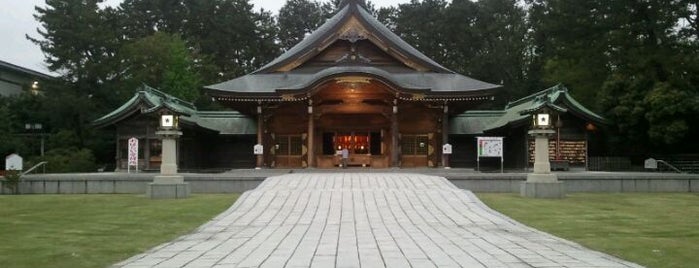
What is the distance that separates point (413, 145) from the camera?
32625mm

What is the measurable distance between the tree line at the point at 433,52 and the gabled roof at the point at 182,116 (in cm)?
597

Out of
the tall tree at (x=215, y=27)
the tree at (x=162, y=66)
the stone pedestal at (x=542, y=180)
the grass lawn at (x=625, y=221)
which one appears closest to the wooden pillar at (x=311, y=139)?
the grass lawn at (x=625, y=221)

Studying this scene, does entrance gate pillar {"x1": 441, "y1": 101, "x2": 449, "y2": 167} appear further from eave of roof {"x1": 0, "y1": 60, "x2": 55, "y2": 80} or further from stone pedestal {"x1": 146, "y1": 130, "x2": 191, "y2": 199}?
eave of roof {"x1": 0, "y1": 60, "x2": 55, "y2": 80}

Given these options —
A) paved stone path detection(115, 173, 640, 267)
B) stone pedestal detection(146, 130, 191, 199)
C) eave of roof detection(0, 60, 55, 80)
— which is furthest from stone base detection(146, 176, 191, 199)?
eave of roof detection(0, 60, 55, 80)

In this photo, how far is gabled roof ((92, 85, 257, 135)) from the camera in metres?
32.1

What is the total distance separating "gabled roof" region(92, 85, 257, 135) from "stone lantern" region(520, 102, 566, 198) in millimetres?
15752

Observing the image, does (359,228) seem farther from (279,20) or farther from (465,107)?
(279,20)

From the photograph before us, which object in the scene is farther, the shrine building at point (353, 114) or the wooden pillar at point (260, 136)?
the shrine building at point (353, 114)

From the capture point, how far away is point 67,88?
141 ft

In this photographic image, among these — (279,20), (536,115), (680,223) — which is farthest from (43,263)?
(279,20)

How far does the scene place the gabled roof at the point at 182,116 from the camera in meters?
32.1

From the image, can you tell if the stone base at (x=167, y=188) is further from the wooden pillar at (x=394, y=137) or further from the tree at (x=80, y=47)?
the tree at (x=80, y=47)

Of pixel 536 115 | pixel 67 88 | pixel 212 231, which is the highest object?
pixel 67 88

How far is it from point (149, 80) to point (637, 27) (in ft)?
106
